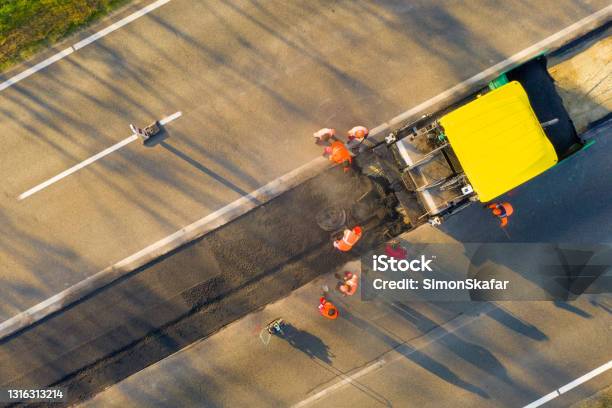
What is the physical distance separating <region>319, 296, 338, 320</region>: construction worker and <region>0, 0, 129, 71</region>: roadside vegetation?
31.4 ft

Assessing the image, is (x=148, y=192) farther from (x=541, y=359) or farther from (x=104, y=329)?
(x=541, y=359)

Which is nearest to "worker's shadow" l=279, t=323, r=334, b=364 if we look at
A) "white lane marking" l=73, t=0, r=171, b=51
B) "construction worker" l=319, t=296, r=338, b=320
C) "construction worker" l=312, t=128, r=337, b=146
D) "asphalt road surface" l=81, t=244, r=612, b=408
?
"asphalt road surface" l=81, t=244, r=612, b=408

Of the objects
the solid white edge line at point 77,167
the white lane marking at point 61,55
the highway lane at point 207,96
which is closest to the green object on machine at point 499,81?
the highway lane at point 207,96

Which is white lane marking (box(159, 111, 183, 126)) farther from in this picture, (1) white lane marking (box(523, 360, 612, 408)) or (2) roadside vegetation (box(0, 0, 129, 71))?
(1) white lane marking (box(523, 360, 612, 408))

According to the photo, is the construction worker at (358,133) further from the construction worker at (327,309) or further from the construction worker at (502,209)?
the construction worker at (327,309)

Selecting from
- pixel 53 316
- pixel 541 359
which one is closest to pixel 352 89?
pixel 541 359

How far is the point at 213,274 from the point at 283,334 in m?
2.51

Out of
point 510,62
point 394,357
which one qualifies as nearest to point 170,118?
point 394,357

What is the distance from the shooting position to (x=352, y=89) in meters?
9.91

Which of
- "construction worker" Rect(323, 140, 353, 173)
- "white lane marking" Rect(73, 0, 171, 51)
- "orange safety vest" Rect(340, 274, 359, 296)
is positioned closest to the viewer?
"construction worker" Rect(323, 140, 353, 173)

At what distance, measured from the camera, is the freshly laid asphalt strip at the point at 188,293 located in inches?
392

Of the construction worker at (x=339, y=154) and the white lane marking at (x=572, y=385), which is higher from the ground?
the construction worker at (x=339, y=154)

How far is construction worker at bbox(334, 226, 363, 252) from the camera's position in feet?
31.3

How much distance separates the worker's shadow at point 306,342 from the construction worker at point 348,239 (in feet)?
8.45
